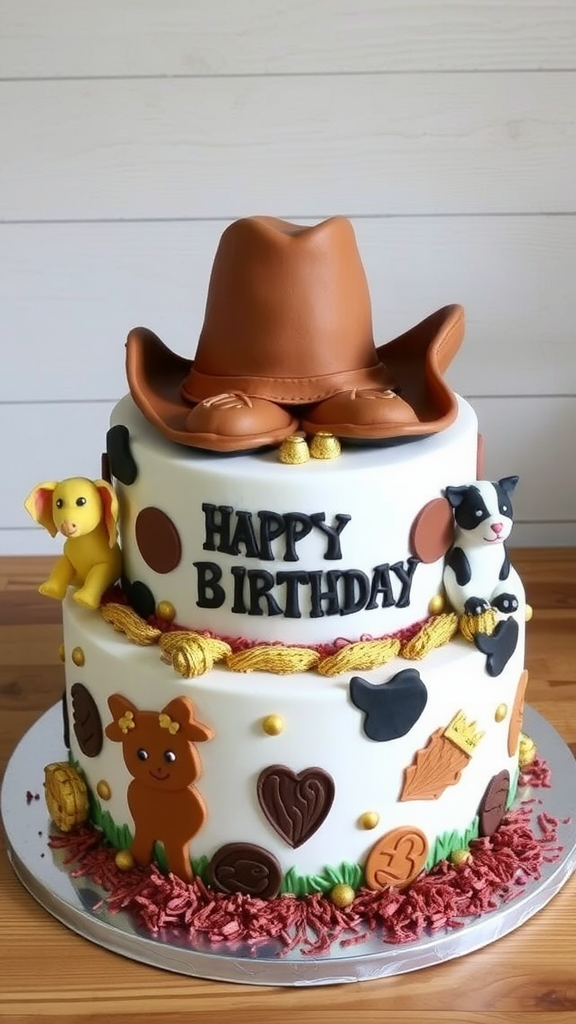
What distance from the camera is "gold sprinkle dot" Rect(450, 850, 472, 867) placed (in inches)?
53.3

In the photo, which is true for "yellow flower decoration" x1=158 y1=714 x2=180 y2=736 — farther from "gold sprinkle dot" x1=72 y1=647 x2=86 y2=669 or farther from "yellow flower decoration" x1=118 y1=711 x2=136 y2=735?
"gold sprinkle dot" x1=72 y1=647 x2=86 y2=669

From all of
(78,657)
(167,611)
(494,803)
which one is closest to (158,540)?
(167,611)

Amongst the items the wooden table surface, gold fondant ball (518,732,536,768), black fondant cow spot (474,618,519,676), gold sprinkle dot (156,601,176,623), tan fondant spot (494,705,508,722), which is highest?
gold sprinkle dot (156,601,176,623)

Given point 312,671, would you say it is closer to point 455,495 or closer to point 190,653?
point 190,653

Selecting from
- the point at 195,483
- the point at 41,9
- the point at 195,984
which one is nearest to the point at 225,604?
the point at 195,483

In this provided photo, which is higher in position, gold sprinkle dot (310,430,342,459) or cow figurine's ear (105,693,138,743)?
gold sprinkle dot (310,430,342,459)

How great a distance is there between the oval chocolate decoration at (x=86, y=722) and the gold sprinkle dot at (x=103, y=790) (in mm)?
33

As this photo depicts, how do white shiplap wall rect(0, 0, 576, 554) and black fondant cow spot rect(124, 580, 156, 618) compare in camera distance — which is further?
white shiplap wall rect(0, 0, 576, 554)

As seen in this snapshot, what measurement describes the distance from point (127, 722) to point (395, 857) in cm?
34

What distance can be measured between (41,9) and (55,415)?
735 mm

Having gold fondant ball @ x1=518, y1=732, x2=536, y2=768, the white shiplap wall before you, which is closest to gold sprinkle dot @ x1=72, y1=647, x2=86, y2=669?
gold fondant ball @ x1=518, y1=732, x2=536, y2=768

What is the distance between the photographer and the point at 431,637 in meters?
1.29

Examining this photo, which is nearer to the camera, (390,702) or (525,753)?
(390,702)

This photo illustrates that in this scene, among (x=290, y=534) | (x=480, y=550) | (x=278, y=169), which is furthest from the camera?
(x=278, y=169)
